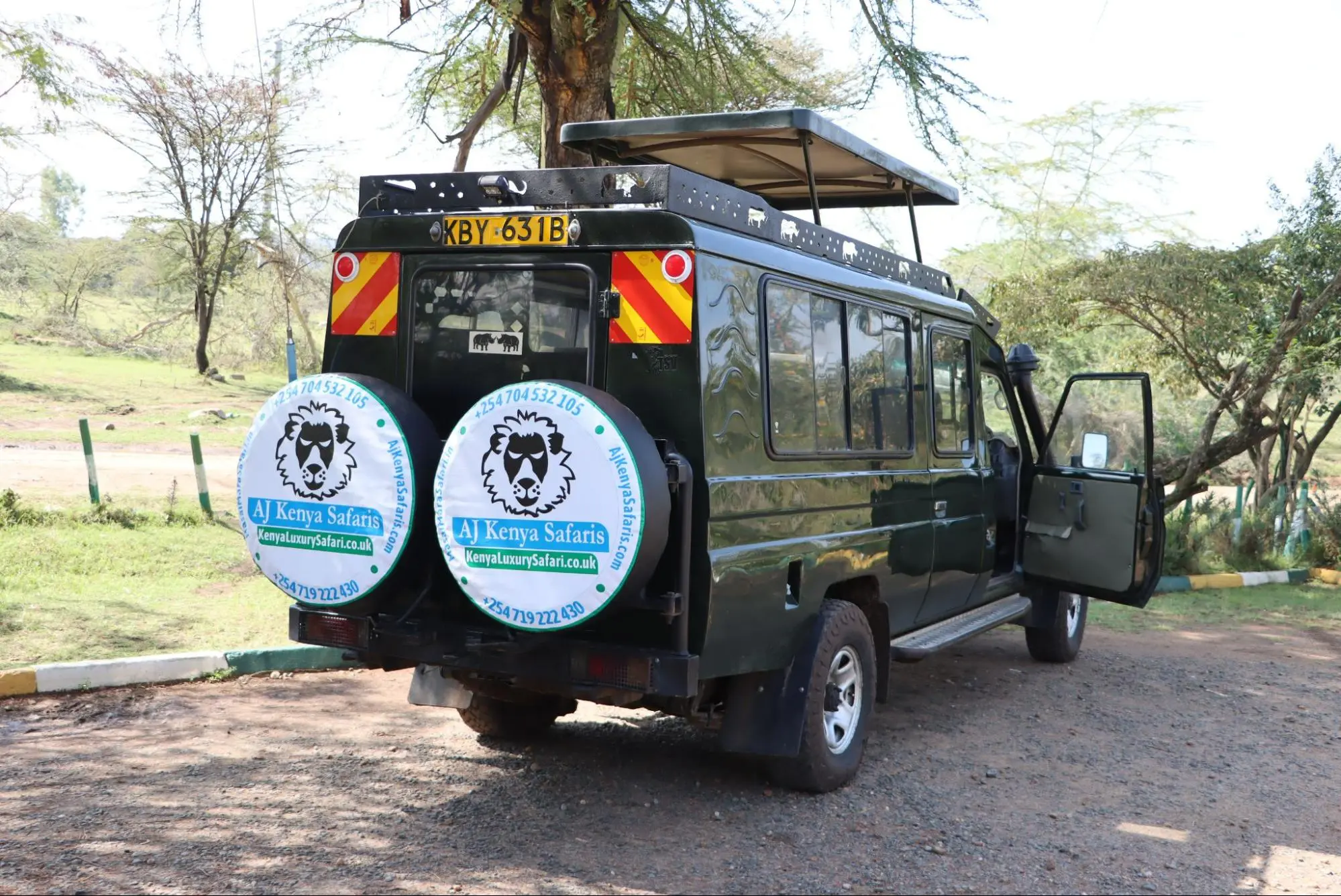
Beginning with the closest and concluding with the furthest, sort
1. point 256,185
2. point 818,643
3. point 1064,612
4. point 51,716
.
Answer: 1. point 818,643
2. point 51,716
3. point 1064,612
4. point 256,185

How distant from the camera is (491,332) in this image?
15.2 feet

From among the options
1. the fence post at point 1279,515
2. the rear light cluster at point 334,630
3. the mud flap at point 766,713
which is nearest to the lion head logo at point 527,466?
the rear light cluster at point 334,630

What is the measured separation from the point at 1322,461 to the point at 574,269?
30.9m

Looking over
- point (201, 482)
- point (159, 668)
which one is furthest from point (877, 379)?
point (201, 482)

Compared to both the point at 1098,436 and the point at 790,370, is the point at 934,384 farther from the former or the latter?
the point at 790,370

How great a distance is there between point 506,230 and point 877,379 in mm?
2003

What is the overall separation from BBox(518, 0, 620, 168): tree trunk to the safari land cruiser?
2876 mm

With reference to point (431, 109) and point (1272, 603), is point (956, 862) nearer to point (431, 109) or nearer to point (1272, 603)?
point (1272, 603)

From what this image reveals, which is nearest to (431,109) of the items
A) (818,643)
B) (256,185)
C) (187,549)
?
(187,549)

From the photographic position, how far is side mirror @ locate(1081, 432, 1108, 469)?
7.00 meters

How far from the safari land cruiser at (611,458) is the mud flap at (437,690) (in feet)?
0.04

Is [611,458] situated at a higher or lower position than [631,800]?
higher

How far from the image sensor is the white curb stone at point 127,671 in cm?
602

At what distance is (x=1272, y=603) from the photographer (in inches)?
426
